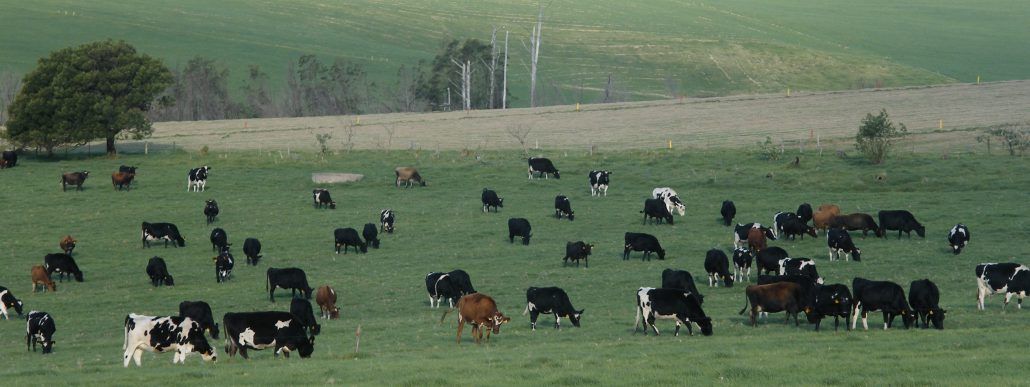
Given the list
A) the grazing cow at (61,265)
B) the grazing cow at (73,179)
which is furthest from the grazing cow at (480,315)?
the grazing cow at (73,179)

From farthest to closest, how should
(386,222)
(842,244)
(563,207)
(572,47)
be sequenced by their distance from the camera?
(572,47) → (563,207) → (386,222) → (842,244)

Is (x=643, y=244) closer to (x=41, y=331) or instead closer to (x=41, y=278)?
(x=41, y=278)

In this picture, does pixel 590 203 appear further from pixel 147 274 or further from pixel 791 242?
pixel 147 274

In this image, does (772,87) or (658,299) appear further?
(772,87)

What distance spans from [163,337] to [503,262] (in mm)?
17908

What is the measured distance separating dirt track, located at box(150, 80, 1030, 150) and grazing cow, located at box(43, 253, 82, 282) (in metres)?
36.0

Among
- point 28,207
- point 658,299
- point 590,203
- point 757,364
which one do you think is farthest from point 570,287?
point 28,207

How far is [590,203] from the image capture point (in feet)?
173

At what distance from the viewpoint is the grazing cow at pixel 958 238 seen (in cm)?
3884

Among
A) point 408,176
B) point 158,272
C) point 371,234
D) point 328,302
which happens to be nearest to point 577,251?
point 371,234

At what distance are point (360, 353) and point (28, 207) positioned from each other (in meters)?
35.3

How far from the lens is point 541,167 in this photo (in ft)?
199

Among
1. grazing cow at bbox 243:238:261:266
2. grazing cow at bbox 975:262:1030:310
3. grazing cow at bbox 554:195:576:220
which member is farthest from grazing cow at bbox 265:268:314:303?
grazing cow at bbox 975:262:1030:310

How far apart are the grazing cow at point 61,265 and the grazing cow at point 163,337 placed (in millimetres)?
16371
